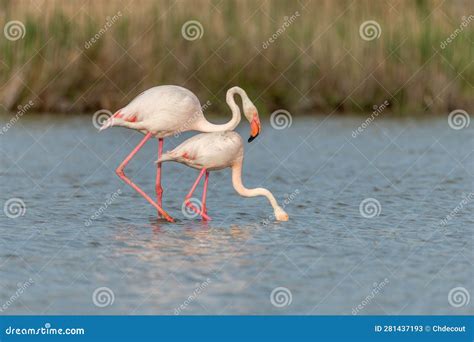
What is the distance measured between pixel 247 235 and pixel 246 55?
1040 centimetres

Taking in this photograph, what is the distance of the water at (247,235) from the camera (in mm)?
7512

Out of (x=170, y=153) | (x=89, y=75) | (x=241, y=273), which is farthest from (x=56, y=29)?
(x=241, y=273)

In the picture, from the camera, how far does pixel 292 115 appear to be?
68.3 ft

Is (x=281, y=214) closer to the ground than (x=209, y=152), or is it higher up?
closer to the ground

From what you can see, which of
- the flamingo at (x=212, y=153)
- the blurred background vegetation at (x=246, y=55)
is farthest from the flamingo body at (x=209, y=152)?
the blurred background vegetation at (x=246, y=55)

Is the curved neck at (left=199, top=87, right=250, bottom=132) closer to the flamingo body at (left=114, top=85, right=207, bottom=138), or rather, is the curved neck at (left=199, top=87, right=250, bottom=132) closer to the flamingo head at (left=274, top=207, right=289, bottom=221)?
the flamingo body at (left=114, top=85, right=207, bottom=138)

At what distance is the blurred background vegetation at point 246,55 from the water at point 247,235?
262cm

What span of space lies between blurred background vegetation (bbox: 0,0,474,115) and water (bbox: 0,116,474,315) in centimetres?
262

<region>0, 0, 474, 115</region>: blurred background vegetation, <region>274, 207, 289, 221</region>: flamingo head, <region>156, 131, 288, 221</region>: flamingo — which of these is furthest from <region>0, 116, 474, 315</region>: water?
<region>0, 0, 474, 115</region>: blurred background vegetation

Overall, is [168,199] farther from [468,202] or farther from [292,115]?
[292,115]

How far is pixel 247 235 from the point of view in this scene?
991cm

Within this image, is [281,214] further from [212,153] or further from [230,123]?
[230,123]

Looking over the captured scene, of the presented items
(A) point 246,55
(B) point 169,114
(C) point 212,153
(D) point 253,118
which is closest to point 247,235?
(C) point 212,153

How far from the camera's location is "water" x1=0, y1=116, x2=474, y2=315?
7.51 m
